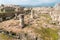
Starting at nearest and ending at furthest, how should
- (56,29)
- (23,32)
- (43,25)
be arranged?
(23,32), (56,29), (43,25)

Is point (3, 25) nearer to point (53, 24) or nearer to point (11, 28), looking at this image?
point (11, 28)

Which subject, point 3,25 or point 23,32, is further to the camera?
point 3,25

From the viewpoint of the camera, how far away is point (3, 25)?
2188 inches

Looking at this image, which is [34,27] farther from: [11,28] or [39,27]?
[11,28]

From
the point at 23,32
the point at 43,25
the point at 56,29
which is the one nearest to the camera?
the point at 23,32

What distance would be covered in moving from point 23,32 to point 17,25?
6.61 m

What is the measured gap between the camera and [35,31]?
48.0 meters

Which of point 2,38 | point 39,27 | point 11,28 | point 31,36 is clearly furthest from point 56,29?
point 2,38

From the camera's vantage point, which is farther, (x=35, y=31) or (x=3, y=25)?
(x=3, y=25)

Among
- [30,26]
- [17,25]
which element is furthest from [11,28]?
[30,26]

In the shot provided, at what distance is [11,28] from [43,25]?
1031cm

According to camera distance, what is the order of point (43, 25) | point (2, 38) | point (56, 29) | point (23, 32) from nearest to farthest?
point (2, 38), point (23, 32), point (56, 29), point (43, 25)

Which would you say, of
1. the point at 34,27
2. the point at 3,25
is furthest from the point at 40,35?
the point at 3,25

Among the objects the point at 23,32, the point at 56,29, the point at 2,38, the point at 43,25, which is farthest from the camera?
the point at 43,25
